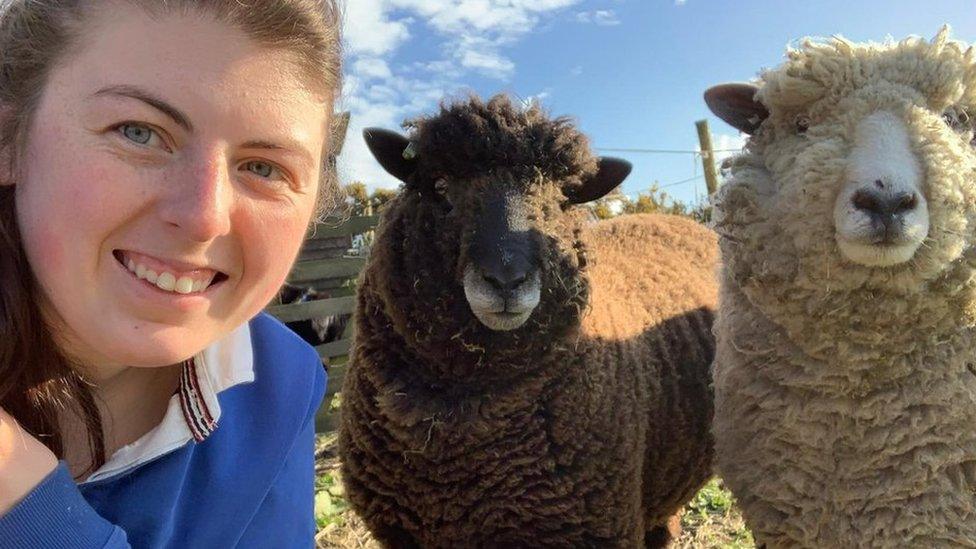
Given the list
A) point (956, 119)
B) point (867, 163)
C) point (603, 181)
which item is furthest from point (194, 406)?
point (956, 119)

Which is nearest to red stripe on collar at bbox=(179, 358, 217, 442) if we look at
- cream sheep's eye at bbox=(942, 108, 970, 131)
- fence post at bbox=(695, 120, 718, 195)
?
cream sheep's eye at bbox=(942, 108, 970, 131)

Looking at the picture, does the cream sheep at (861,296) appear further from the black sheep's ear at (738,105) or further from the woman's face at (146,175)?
the woman's face at (146,175)

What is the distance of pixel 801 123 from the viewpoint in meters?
2.31

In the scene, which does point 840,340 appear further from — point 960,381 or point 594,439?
point 594,439

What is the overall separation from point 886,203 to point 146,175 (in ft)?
5.82

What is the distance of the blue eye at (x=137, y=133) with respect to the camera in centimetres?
132

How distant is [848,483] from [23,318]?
84.6 inches

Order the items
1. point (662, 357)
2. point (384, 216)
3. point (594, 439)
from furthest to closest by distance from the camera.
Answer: point (662, 357) < point (384, 216) < point (594, 439)

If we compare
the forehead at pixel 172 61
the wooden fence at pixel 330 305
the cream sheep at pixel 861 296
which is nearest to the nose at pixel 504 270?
the cream sheep at pixel 861 296

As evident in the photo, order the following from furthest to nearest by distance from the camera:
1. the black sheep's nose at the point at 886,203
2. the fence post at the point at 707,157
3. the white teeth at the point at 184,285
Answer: the fence post at the point at 707,157
the black sheep's nose at the point at 886,203
the white teeth at the point at 184,285

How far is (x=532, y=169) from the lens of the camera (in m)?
2.57

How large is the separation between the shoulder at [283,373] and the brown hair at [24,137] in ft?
1.55

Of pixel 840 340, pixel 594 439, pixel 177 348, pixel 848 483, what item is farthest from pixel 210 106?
pixel 848 483

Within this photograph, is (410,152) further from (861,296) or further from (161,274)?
(861,296)
